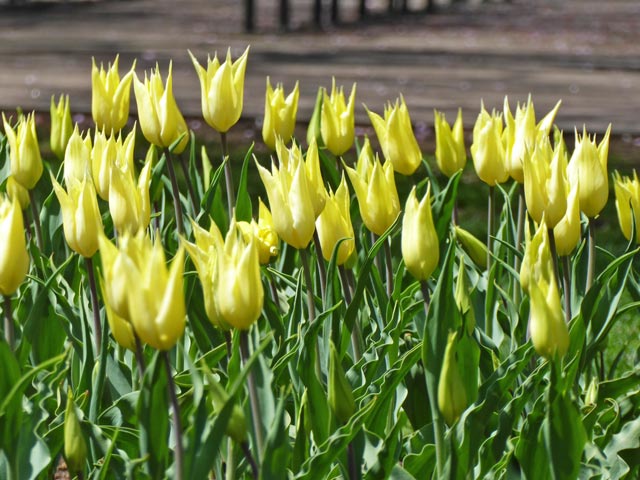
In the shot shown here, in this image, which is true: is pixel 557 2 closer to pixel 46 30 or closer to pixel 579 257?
pixel 46 30

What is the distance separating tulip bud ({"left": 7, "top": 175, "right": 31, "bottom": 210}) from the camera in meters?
2.61

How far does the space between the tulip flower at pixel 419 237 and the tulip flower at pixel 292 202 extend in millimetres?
152

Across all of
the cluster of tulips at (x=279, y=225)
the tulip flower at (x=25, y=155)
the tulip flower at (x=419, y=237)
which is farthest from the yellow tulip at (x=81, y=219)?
the tulip flower at (x=25, y=155)

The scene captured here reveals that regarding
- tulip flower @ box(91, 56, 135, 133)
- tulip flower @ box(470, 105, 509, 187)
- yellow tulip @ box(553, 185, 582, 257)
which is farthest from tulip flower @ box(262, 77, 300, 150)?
yellow tulip @ box(553, 185, 582, 257)

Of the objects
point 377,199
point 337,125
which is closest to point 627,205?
point 377,199

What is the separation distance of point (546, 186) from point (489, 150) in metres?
0.39

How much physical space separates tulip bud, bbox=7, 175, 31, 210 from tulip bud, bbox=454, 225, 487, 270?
95cm

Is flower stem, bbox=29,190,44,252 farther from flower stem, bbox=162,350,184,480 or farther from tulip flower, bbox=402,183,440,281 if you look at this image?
flower stem, bbox=162,350,184,480

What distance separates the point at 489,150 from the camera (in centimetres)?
229

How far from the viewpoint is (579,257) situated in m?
2.46

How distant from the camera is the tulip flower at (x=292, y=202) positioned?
1.80m

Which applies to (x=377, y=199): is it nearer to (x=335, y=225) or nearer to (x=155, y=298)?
(x=335, y=225)

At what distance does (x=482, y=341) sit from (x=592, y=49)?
41.3 feet

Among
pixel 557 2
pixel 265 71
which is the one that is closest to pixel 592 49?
pixel 265 71
